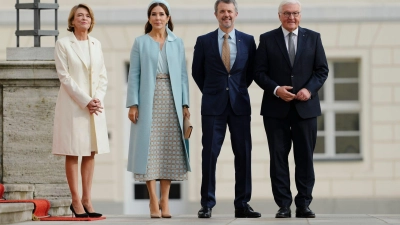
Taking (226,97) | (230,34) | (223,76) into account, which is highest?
(230,34)

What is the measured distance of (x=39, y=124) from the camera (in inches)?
406

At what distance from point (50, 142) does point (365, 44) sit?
24.0ft

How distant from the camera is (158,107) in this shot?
9719 millimetres

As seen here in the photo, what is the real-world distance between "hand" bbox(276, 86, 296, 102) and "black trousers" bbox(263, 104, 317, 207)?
136 mm

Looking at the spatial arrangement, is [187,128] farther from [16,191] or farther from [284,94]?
[16,191]

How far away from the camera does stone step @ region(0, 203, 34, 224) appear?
29.1 feet

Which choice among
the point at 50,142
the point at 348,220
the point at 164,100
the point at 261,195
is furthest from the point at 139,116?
the point at 261,195

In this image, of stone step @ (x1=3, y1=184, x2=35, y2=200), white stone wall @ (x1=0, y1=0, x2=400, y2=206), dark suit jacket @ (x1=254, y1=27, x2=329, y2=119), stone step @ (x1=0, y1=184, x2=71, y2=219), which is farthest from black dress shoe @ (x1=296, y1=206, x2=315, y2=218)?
white stone wall @ (x1=0, y1=0, x2=400, y2=206)

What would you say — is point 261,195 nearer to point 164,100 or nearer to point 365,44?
point 365,44

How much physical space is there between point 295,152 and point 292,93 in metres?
0.49

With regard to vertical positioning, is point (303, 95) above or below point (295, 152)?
above

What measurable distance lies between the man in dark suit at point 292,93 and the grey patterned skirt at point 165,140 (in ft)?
2.27

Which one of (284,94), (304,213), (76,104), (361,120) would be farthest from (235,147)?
(361,120)

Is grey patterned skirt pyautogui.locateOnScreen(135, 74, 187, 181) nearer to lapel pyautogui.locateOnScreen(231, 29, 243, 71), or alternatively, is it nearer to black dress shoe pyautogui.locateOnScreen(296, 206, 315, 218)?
lapel pyautogui.locateOnScreen(231, 29, 243, 71)
